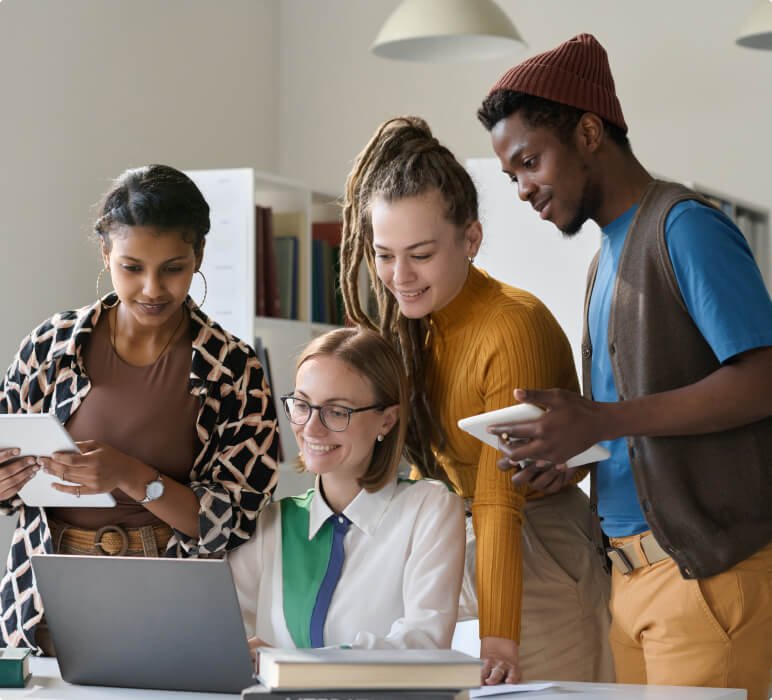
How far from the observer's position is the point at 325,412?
2008 millimetres

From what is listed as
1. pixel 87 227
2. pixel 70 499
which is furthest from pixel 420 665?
pixel 87 227

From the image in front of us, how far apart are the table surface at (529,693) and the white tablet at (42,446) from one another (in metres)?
0.28

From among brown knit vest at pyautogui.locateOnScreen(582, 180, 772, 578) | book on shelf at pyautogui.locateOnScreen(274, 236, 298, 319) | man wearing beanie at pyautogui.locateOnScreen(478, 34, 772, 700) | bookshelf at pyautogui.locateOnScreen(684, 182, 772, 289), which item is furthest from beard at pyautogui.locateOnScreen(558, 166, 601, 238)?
bookshelf at pyautogui.locateOnScreen(684, 182, 772, 289)

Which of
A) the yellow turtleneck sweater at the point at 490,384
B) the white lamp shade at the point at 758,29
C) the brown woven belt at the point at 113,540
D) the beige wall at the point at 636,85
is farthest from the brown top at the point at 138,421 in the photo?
the beige wall at the point at 636,85

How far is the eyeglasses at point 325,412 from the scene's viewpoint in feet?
6.57

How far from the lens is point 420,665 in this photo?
4.72ft

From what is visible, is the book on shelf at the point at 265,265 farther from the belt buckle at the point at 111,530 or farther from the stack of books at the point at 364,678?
the stack of books at the point at 364,678

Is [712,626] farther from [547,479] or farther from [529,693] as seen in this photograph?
[547,479]

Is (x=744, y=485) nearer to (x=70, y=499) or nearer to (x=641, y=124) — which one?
(x=70, y=499)

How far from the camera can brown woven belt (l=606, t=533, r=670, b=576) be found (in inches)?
72.9

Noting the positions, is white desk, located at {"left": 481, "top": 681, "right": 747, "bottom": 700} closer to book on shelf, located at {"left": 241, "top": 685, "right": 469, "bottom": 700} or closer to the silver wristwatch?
book on shelf, located at {"left": 241, "top": 685, "right": 469, "bottom": 700}

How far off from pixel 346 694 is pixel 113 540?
70 cm

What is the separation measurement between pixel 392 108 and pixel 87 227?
1771 millimetres

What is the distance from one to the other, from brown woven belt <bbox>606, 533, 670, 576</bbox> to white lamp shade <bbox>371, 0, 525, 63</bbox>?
103 inches
